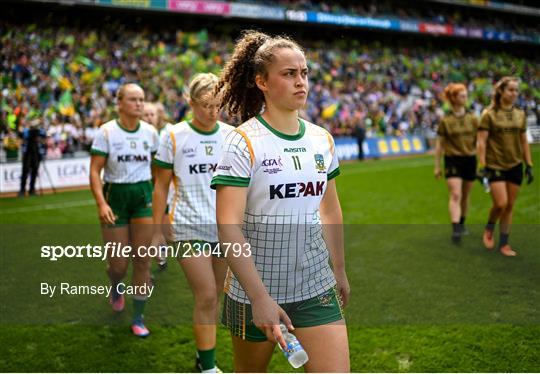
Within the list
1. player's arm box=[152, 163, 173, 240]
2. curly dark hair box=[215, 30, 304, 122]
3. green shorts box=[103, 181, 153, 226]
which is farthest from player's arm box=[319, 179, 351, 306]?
green shorts box=[103, 181, 153, 226]

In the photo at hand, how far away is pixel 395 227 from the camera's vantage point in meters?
9.26

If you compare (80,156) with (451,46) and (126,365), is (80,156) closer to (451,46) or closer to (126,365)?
(126,365)

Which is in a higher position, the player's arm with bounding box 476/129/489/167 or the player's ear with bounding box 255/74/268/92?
the player's ear with bounding box 255/74/268/92

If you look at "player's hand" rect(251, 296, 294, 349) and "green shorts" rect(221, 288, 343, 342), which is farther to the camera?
"green shorts" rect(221, 288, 343, 342)

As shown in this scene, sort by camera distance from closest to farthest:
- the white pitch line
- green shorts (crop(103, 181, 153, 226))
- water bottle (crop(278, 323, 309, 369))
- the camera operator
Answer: water bottle (crop(278, 323, 309, 369))
green shorts (crop(103, 181, 153, 226))
the white pitch line
the camera operator

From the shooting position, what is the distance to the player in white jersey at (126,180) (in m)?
5.27

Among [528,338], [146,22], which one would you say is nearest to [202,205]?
[528,338]

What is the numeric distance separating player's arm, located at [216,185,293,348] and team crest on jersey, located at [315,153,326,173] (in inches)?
16.2

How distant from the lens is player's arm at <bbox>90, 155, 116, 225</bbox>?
501cm

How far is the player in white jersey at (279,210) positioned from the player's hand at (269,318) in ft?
0.42

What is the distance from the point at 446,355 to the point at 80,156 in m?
14.7

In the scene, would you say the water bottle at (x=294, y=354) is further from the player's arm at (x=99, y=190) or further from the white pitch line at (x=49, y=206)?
the white pitch line at (x=49, y=206)

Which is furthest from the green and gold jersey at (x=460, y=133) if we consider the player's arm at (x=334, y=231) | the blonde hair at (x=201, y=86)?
the player's arm at (x=334, y=231)

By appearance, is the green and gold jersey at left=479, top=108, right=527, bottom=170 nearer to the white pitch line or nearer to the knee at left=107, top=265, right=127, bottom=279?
the knee at left=107, top=265, right=127, bottom=279
